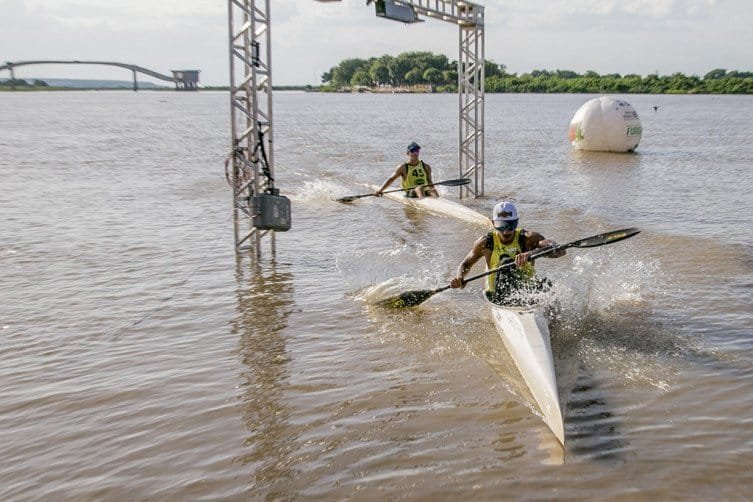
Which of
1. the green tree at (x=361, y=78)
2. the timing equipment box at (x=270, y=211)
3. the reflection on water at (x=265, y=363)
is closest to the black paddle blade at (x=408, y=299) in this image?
the reflection on water at (x=265, y=363)

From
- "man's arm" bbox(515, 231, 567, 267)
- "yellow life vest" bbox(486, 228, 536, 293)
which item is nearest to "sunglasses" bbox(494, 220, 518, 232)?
"yellow life vest" bbox(486, 228, 536, 293)

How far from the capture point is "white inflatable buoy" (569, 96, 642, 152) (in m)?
27.0

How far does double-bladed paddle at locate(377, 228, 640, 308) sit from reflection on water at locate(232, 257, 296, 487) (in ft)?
4.56

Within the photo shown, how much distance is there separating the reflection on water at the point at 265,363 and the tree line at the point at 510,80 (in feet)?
327

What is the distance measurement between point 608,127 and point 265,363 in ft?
73.2

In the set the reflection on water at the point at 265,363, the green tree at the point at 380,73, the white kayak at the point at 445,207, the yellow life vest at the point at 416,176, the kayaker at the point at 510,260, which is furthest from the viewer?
the green tree at the point at 380,73

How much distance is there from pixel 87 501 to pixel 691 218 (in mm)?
13261

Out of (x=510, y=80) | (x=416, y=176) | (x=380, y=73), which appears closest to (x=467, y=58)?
(x=416, y=176)

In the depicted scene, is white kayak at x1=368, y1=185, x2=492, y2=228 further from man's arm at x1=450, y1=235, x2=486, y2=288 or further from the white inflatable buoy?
the white inflatable buoy

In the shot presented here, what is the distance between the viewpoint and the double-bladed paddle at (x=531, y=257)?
8.13 meters

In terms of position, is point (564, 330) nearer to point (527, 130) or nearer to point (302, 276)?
point (302, 276)

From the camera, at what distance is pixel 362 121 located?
5166 centimetres

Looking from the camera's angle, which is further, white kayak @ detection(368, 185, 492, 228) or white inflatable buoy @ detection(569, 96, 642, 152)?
white inflatable buoy @ detection(569, 96, 642, 152)

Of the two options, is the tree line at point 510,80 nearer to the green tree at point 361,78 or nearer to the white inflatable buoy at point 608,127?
the green tree at point 361,78
